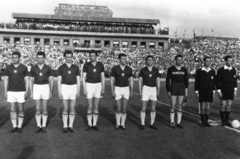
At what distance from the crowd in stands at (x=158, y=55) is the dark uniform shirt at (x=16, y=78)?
Answer: 32.8m

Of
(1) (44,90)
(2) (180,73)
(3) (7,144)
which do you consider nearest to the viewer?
(3) (7,144)

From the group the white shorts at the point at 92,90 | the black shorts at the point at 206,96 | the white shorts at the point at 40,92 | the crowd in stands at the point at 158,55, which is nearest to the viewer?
the white shorts at the point at 40,92

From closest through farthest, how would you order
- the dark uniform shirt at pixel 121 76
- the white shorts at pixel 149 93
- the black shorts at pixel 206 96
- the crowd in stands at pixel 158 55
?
the dark uniform shirt at pixel 121 76 → the white shorts at pixel 149 93 → the black shorts at pixel 206 96 → the crowd in stands at pixel 158 55

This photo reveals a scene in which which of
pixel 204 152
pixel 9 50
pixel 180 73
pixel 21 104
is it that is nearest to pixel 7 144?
pixel 21 104

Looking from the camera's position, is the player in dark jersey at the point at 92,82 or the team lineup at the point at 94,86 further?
the player in dark jersey at the point at 92,82

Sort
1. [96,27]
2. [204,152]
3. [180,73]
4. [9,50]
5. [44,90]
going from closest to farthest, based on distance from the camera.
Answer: [204,152] < [44,90] < [180,73] < [9,50] < [96,27]

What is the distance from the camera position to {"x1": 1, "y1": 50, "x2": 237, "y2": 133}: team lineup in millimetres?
7777

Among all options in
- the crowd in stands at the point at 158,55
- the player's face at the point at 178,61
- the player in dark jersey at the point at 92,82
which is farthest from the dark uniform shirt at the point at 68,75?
the crowd in stands at the point at 158,55

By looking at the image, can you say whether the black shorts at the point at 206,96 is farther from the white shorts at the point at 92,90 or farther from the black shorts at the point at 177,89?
the white shorts at the point at 92,90

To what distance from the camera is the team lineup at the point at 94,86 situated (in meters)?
7.78

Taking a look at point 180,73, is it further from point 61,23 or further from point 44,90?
point 61,23

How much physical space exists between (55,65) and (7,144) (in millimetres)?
35741

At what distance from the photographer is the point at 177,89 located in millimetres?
8484

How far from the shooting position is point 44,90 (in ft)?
25.5
